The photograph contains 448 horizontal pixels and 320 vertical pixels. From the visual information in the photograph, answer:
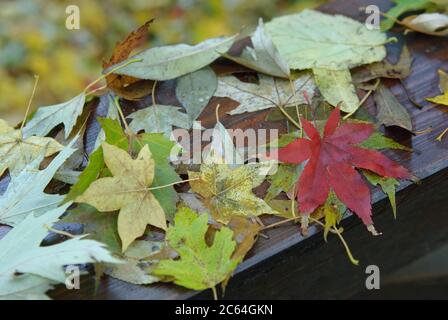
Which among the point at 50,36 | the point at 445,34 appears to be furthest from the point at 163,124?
the point at 50,36

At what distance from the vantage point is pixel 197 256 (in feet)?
2.45

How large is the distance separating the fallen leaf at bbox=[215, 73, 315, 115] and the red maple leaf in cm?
14

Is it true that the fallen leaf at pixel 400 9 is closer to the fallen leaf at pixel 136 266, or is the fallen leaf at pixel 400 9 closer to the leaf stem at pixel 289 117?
the leaf stem at pixel 289 117

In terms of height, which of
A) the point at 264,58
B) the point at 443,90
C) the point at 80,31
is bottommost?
the point at 443,90

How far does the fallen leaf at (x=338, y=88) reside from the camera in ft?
3.18

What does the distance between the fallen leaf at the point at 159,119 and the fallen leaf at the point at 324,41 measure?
0.24 meters

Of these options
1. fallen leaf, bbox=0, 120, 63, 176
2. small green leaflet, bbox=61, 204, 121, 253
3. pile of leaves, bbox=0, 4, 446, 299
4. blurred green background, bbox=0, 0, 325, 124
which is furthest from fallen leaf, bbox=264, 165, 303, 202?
blurred green background, bbox=0, 0, 325, 124

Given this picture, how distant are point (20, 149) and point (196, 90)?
33cm

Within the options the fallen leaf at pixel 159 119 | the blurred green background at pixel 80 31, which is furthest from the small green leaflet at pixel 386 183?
the blurred green background at pixel 80 31

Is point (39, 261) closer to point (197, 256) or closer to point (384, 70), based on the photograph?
point (197, 256)

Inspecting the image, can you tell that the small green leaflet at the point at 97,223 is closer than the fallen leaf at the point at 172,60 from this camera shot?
Yes

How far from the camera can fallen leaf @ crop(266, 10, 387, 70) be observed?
1.06 meters

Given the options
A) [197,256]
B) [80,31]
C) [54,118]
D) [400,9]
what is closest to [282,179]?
[197,256]
